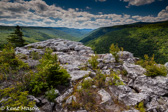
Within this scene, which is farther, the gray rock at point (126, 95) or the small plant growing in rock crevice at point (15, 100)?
the gray rock at point (126, 95)

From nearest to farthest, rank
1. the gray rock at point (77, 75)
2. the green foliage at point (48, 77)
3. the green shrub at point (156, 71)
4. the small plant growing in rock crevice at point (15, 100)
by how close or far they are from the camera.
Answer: the small plant growing in rock crevice at point (15, 100) < the green foliage at point (48, 77) < the green shrub at point (156, 71) < the gray rock at point (77, 75)

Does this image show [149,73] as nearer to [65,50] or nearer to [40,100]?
[40,100]

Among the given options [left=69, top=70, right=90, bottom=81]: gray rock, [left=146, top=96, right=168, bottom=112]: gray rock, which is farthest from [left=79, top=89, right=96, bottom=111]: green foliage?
[left=146, top=96, right=168, bottom=112]: gray rock

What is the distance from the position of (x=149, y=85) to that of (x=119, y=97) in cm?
368

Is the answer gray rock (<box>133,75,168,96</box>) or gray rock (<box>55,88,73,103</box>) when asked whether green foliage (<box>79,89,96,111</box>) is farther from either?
gray rock (<box>133,75,168,96</box>)

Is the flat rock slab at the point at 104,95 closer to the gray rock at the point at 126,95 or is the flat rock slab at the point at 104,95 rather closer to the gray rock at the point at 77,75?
Answer: the gray rock at the point at 126,95

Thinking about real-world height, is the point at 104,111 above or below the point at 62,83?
below

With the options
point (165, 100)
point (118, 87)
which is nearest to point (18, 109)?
point (118, 87)

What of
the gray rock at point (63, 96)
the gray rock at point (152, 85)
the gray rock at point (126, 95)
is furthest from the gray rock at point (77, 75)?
the gray rock at point (152, 85)

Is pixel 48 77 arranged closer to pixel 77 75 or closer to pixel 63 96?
pixel 63 96

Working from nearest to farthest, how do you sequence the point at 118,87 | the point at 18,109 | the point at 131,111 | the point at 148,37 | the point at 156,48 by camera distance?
the point at 18,109, the point at 131,111, the point at 118,87, the point at 156,48, the point at 148,37

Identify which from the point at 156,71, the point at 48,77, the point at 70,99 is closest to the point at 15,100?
the point at 48,77

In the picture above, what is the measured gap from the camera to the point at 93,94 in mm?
6660

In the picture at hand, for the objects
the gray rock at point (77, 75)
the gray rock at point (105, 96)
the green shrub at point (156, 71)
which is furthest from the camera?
the gray rock at point (77, 75)
